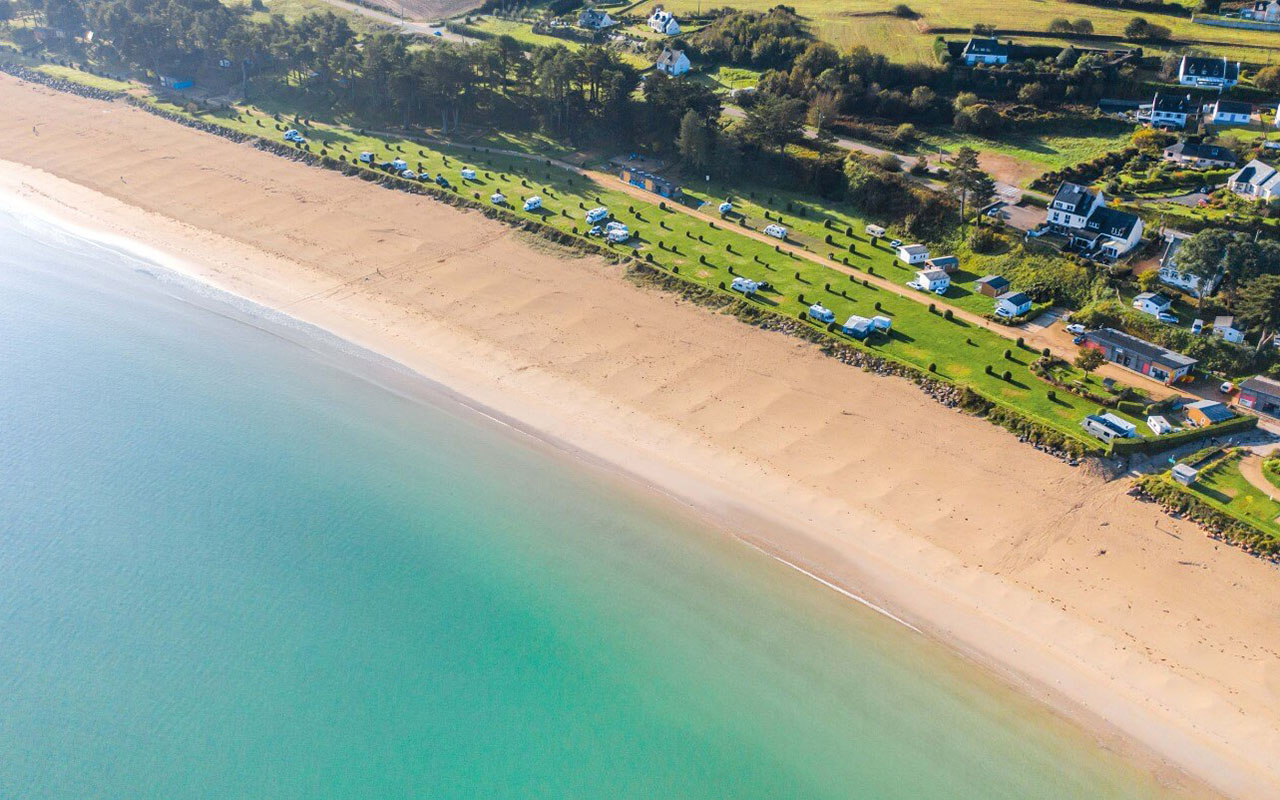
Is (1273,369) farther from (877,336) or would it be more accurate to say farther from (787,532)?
(787,532)

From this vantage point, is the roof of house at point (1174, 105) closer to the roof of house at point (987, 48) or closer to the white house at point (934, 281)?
the roof of house at point (987, 48)

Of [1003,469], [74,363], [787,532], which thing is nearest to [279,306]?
[74,363]

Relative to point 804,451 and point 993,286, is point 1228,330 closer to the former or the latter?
point 993,286

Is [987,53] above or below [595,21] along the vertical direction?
below

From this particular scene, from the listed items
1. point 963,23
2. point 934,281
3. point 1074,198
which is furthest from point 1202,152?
point 963,23

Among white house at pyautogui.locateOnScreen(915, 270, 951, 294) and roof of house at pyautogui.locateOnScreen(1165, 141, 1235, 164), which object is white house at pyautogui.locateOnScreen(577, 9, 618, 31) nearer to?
roof of house at pyautogui.locateOnScreen(1165, 141, 1235, 164)

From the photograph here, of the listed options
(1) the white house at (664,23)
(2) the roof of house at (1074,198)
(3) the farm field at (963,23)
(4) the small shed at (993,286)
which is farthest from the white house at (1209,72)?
(1) the white house at (664,23)
